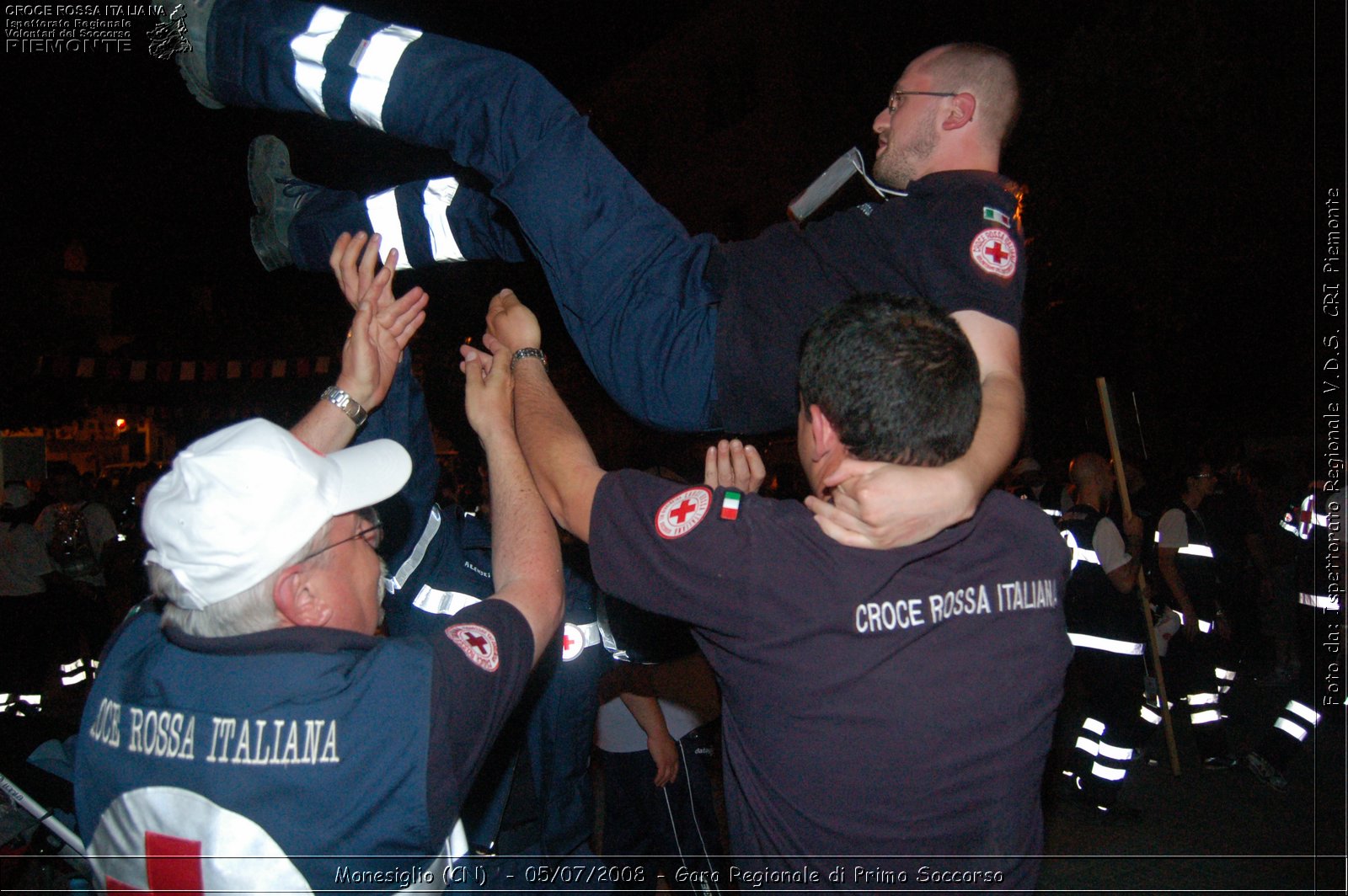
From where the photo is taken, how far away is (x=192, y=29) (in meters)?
2.48

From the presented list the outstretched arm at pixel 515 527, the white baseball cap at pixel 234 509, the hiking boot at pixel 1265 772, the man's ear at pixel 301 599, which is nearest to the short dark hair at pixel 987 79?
the outstretched arm at pixel 515 527

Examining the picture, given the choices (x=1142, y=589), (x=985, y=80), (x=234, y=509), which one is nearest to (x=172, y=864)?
(x=234, y=509)

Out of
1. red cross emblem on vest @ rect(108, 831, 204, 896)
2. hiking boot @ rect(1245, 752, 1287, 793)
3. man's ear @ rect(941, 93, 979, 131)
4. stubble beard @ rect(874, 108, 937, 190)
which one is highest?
man's ear @ rect(941, 93, 979, 131)

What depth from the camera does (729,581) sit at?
1.73m

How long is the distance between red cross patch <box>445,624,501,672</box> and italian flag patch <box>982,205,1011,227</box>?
1.51 meters

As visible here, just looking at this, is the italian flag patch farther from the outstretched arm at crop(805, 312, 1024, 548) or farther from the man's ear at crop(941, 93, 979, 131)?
the outstretched arm at crop(805, 312, 1024, 548)

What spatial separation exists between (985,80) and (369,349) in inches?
72.0

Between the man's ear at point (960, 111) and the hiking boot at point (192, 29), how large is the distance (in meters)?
2.05

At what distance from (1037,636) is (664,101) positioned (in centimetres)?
2476

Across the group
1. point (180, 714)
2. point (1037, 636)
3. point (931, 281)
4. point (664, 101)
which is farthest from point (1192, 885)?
point (664, 101)

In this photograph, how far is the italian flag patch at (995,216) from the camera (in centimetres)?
216

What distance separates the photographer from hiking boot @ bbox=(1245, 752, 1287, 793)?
6.11 metres

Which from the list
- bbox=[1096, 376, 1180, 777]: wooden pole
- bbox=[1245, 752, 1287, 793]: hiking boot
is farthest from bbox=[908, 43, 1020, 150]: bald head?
bbox=[1245, 752, 1287, 793]: hiking boot

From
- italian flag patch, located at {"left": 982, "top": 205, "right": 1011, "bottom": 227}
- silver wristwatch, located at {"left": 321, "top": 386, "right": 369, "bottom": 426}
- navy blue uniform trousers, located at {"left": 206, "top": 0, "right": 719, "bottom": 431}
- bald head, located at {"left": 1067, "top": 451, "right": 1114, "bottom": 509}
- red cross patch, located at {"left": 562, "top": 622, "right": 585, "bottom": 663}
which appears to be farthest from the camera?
bald head, located at {"left": 1067, "top": 451, "right": 1114, "bottom": 509}
